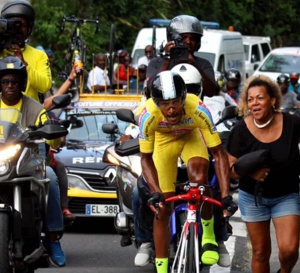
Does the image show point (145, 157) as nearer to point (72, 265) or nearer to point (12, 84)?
point (12, 84)

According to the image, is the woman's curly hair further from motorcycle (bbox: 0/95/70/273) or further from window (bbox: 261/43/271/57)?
window (bbox: 261/43/271/57)

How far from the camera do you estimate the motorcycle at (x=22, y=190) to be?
8.88 meters

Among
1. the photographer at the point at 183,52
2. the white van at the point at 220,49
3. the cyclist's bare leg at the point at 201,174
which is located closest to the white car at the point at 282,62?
the white van at the point at 220,49

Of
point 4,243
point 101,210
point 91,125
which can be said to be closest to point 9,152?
point 4,243

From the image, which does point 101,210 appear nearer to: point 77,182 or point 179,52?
point 77,182

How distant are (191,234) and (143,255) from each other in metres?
1.70

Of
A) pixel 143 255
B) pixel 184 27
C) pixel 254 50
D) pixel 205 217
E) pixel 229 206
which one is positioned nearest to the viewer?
pixel 229 206

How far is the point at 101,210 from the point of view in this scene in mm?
14094

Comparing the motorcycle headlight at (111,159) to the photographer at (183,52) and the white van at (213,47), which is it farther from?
the white van at (213,47)

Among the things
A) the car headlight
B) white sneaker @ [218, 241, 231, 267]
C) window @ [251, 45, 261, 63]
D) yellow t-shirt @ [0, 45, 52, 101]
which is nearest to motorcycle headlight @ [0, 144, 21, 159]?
yellow t-shirt @ [0, 45, 52, 101]

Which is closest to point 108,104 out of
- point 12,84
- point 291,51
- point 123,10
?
point 12,84

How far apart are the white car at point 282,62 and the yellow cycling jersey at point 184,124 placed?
825 inches

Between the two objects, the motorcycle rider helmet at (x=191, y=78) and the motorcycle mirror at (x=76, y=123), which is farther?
the motorcycle mirror at (x=76, y=123)

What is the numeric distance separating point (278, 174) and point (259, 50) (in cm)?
2776
